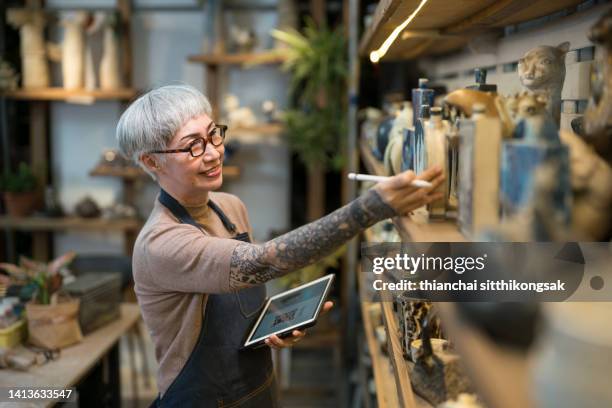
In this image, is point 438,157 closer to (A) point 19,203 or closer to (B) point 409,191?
(B) point 409,191

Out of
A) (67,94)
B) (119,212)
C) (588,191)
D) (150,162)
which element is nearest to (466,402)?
(588,191)

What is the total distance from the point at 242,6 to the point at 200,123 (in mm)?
3097

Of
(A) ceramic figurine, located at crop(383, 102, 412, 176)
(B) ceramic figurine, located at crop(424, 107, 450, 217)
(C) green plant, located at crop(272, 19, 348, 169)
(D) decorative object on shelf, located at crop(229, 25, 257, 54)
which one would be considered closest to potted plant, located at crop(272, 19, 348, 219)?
(C) green plant, located at crop(272, 19, 348, 169)

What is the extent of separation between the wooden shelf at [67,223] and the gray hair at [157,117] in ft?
9.03

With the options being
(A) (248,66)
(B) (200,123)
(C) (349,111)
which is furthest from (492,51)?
(A) (248,66)

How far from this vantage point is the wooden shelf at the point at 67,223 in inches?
171

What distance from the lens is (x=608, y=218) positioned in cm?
93

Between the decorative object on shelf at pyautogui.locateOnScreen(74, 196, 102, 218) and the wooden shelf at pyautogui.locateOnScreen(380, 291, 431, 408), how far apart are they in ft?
9.85

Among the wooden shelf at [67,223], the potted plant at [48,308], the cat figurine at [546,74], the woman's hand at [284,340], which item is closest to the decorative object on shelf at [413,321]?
the woman's hand at [284,340]

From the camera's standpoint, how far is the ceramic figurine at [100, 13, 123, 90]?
4379 mm

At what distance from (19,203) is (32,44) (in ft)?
A: 3.43

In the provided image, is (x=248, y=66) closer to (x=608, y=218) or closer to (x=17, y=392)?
(x=17, y=392)

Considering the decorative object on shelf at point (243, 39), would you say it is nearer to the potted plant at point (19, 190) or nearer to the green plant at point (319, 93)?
the green plant at point (319, 93)

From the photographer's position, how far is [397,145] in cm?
174
